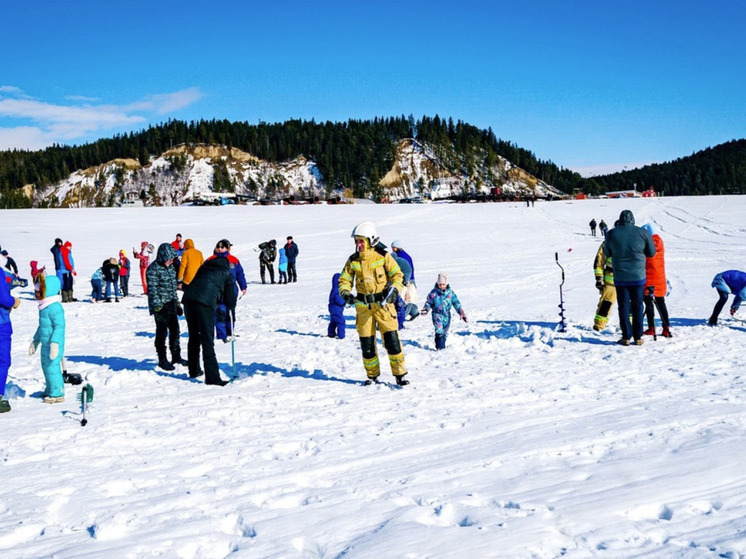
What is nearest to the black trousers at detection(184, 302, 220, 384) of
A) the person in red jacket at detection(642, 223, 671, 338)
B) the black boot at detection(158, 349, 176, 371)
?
the black boot at detection(158, 349, 176, 371)

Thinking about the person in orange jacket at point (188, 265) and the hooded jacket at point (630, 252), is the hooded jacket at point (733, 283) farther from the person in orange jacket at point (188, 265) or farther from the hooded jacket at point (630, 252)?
the person in orange jacket at point (188, 265)

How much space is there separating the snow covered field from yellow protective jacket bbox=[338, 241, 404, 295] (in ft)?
3.76

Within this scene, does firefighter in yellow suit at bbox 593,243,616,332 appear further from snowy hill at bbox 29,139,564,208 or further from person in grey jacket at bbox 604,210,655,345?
snowy hill at bbox 29,139,564,208

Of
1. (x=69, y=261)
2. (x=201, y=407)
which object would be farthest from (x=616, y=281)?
(x=69, y=261)

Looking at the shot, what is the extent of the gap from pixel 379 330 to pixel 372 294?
0.41m

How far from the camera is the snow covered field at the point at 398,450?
328cm

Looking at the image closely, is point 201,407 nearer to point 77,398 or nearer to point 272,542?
point 77,398

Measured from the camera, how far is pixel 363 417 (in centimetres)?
564

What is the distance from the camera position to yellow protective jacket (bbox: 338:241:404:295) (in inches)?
265

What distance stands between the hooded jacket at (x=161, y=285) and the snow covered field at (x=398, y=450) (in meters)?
0.89

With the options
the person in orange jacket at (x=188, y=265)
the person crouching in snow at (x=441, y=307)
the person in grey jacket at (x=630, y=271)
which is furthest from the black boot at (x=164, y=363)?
the person in grey jacket at (x=630, y=271)

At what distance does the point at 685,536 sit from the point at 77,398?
20.1 feet

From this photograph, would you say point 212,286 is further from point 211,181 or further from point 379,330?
point 211,181

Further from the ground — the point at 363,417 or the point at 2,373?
the point at 2,373
